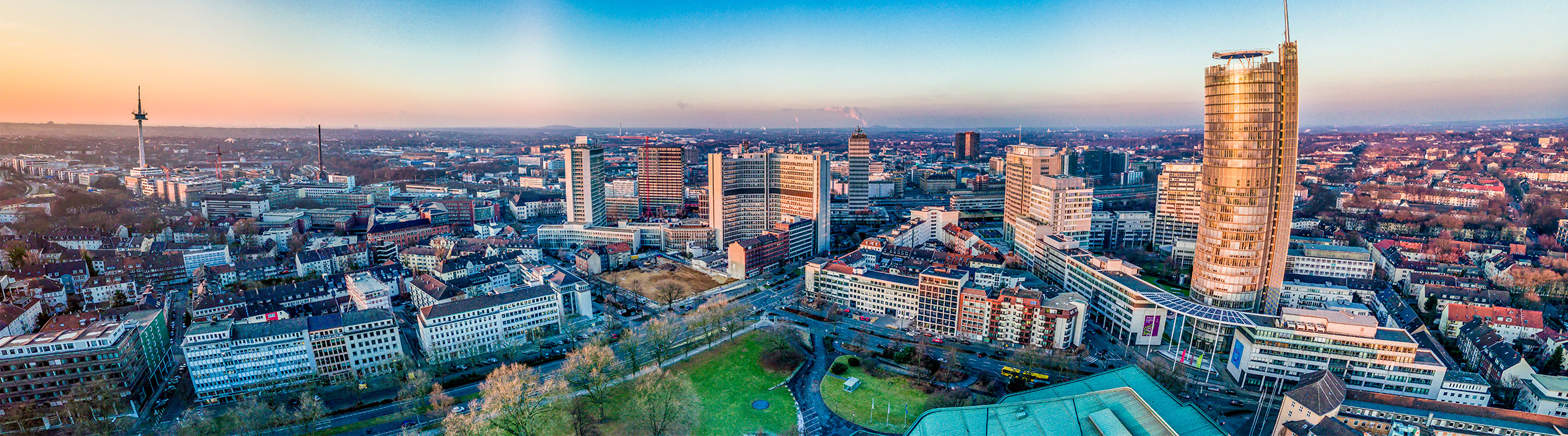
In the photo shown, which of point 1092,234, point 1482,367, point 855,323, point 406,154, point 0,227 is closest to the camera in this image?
point 1482,367

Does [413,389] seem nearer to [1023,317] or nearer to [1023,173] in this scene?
[1023,317]

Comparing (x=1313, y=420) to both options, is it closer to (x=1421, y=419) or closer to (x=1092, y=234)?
(x=1421, y=419)

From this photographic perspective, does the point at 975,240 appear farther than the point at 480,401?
Yes

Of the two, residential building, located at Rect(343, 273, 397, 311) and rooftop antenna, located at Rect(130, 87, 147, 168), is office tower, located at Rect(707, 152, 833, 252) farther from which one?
rooftop antenna, located at Rect(130, 87, 147, 168)

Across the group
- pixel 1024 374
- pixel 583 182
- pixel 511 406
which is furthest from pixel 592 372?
pixel 583 182

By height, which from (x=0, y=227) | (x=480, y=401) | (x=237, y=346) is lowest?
(x=480, y=401)

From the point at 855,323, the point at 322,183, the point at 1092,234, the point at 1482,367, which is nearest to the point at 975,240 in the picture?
the point at 1092,234
